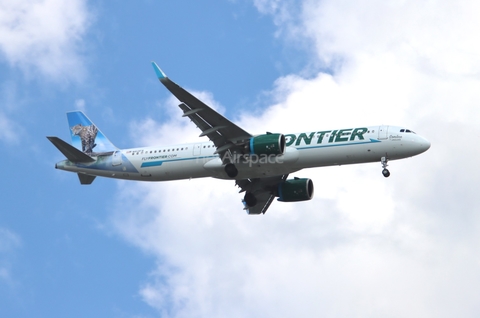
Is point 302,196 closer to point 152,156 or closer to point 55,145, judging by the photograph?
point 152,156

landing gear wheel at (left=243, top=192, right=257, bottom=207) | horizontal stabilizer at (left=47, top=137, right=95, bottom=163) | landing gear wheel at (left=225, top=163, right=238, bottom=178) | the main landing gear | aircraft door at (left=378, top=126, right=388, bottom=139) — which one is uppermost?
aircraft door at (left=378, top=126, right=388, bottom=139)

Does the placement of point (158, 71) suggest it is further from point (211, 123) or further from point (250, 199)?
point (250, 199)

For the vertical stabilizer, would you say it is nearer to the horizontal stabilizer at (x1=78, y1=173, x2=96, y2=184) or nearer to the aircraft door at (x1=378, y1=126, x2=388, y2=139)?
the horizontal stabilizer at (x1=78, y1=173, x2=96, y2=184)

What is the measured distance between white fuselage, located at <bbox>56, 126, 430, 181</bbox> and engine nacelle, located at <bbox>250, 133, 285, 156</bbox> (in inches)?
30.0

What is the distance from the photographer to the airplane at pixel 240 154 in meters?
56.4

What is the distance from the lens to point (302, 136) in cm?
5812

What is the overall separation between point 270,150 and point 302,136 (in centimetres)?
309

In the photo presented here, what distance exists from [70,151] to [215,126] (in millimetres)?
12557

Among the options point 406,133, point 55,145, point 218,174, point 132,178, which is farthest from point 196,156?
point 406,133

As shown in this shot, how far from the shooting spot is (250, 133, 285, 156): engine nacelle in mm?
56250

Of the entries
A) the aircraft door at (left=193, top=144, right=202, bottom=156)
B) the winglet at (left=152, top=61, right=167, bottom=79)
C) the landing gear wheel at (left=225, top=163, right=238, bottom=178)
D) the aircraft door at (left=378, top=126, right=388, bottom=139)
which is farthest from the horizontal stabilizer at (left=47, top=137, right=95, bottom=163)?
the aircraft door at (left=378, top=126, right=388, bottom=139)

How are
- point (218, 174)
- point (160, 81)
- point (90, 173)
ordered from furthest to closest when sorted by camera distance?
1. point (90, 173)
2. point (218, 174)
3. point (160, 81)

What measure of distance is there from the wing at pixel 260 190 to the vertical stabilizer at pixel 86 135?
11127 millimetres

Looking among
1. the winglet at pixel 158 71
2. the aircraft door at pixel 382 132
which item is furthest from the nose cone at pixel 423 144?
the winglet at pixel 158 71
